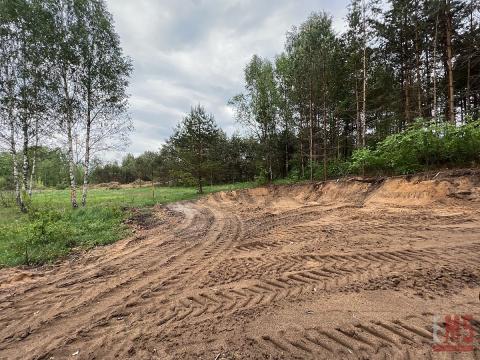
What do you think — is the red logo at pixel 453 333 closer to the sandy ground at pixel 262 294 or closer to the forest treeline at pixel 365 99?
the sandy ground at pixel 262 294

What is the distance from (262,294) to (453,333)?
2.13 metres

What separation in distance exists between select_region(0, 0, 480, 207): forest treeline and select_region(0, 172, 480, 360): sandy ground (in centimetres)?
491

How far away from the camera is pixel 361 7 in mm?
16203

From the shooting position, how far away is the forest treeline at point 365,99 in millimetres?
11156

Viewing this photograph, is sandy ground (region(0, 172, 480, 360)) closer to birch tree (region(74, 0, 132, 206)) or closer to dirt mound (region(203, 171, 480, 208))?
dirt mound (region(203, 171, 480, 208))

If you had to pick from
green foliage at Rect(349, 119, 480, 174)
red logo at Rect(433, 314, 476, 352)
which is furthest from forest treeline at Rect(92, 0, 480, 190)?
red logo at Rect(433, 314, 476, 352)

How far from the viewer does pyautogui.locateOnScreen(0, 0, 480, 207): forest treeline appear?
1116 cm

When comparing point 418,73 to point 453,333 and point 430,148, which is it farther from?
point 453,333

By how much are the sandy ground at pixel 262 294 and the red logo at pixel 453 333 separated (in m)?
0.06

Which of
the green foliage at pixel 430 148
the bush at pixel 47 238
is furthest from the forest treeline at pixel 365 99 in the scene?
the bush at pixel 47 238

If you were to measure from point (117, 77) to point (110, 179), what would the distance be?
4218cm

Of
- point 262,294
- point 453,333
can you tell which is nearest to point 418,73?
point 453,333

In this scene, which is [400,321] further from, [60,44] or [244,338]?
[60,44]

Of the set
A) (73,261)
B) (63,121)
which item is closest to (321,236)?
(73,261)
